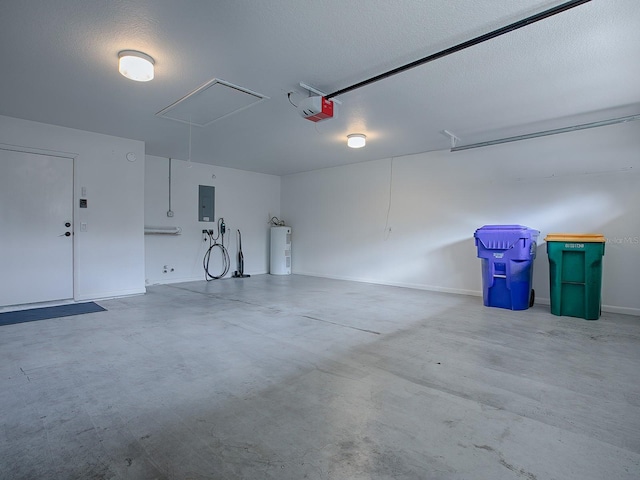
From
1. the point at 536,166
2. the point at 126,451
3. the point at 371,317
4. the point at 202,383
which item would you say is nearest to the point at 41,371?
the point at 202,383

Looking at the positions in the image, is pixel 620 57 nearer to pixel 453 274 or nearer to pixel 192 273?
pixel 453 274

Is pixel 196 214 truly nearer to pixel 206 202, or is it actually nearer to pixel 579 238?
pixel 206 202

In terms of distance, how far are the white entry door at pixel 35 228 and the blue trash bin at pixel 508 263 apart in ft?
20.0

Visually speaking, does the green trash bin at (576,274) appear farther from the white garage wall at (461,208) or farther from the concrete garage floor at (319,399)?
the white garage wall at (461,208)

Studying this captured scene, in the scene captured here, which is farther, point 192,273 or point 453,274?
point 192,273

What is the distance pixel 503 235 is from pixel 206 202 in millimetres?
5825

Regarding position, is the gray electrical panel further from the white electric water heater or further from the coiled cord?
the white electric water heater

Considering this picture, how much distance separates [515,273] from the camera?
14.9ft

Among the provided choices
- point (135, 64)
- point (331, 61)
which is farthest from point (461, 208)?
point (135, 64)

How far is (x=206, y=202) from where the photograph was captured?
732 cm

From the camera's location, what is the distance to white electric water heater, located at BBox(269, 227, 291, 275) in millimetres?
8148

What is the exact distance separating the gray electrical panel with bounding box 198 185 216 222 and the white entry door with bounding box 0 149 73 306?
8.40 feet

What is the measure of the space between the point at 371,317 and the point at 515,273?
215cm

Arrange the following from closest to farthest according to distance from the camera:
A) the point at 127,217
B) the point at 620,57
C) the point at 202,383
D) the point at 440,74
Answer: the point at 202,383
the point at 620,57
the point at 440,74
the point at 127,217
